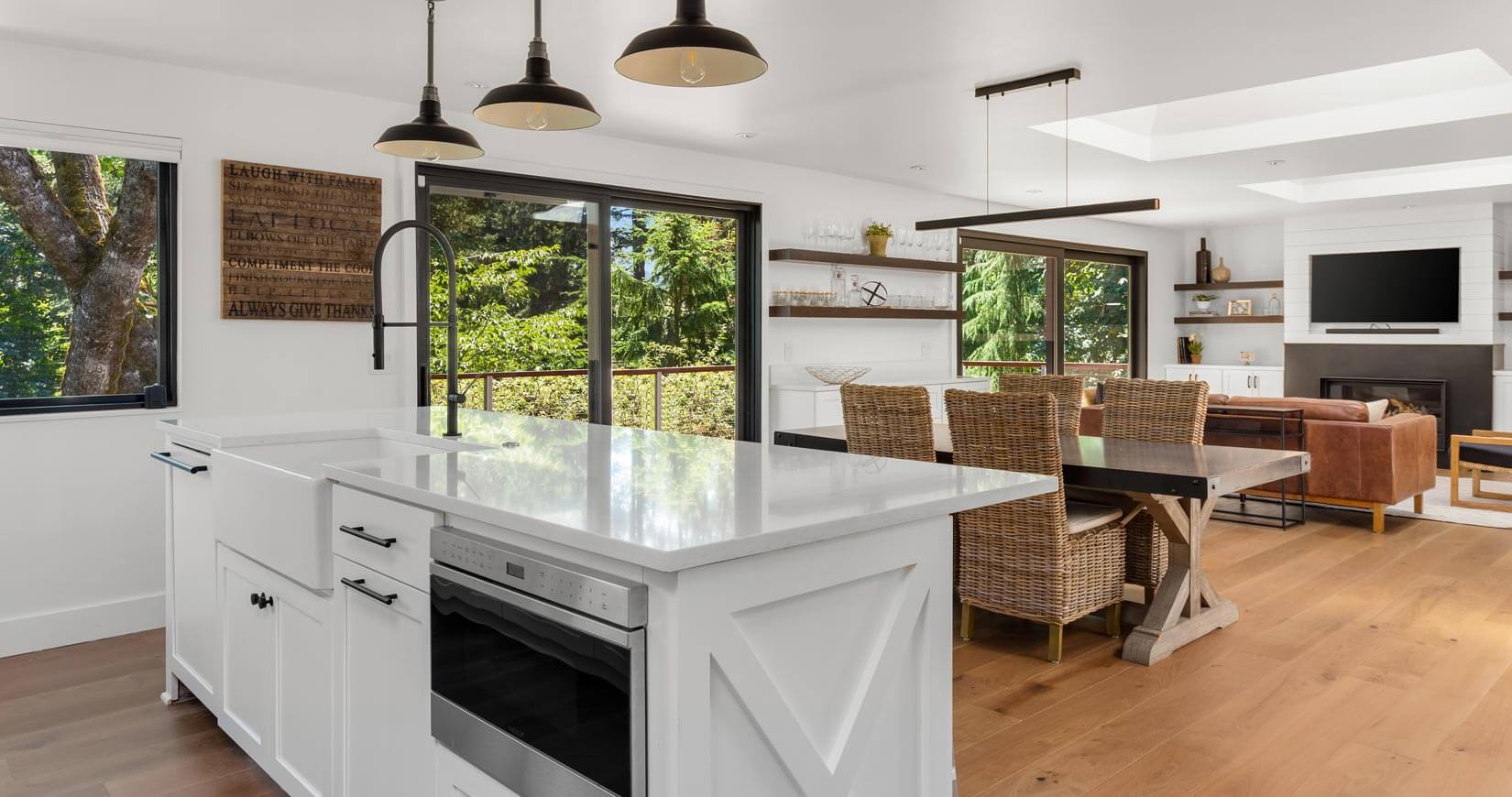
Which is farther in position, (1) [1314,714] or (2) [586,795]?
(1) [1314,714]

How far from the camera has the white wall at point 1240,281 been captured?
9.69m

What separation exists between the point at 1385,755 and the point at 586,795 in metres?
2.32

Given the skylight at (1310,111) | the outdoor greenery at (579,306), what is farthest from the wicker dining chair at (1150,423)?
the outdoor greenery at (579,306)

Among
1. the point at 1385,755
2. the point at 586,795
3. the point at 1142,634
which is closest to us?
the point at 586,795

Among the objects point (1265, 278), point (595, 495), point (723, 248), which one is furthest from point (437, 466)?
point (1265, 278)

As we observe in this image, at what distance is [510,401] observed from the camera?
17.9 ft

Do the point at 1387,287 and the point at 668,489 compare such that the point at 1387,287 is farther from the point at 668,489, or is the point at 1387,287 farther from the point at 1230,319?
the point at 668,489

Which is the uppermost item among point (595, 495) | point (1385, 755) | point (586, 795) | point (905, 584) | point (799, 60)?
point (799, 60)

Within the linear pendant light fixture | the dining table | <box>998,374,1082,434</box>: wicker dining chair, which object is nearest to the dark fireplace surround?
the linear pendant light fixture

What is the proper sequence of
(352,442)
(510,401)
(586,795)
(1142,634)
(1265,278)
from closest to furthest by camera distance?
(586,795) → (352,442) → (1142,634) → (510,401) → (1265,278)

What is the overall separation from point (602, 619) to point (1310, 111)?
5617mm

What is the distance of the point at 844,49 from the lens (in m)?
3.74

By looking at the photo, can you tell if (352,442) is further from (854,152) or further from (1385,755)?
(854,152)

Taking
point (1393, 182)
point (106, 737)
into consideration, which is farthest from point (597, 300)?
point (1393, 182)
